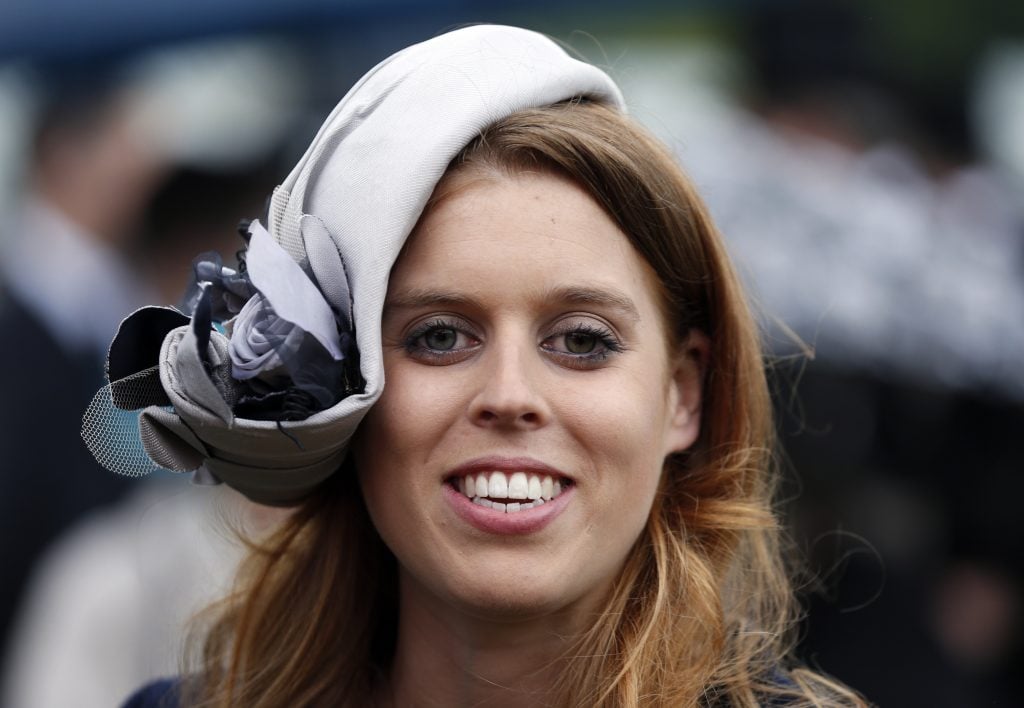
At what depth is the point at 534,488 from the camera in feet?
9.27

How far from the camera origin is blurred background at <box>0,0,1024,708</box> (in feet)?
16.7

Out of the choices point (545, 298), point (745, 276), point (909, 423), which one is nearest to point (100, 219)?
point (745, 276)

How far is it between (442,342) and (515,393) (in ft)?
0.67

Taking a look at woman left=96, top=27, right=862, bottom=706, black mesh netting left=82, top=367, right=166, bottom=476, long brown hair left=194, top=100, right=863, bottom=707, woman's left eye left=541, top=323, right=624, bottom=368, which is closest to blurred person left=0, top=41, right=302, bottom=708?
long brown hair left=194, top=100, right=863, bottom=707

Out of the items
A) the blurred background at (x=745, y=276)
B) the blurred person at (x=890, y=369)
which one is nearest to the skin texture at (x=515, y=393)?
the blurred background at (x=745, y=276)

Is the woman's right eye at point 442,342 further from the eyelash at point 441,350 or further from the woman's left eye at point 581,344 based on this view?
the woman's left eye at point 581,344

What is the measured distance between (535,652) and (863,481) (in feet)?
9.85

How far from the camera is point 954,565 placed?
5797 mm

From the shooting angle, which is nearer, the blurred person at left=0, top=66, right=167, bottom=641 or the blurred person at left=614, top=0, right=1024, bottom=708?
the blurred person at left=0, top=66, right=167, bottom=641

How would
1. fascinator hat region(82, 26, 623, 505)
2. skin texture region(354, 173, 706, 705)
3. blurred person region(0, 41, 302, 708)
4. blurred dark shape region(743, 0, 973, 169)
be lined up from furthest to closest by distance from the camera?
blurred dark shape region(743, 0, 973, 169) < blurred person region(0, 41, 302, 708) < skin texture region(354, 173, 706, 705) < fascinator hat region(82, 26, 623, 505)

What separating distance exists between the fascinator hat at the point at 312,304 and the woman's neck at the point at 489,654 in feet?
1.30

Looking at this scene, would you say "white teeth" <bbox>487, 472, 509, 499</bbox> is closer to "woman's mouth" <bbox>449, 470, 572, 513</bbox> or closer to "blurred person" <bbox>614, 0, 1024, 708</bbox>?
"woman's mouth" <bbox>449, 470, 572, 513</bbox>

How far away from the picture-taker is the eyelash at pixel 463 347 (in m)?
2.88

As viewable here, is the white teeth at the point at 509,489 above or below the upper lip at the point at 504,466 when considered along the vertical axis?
below
